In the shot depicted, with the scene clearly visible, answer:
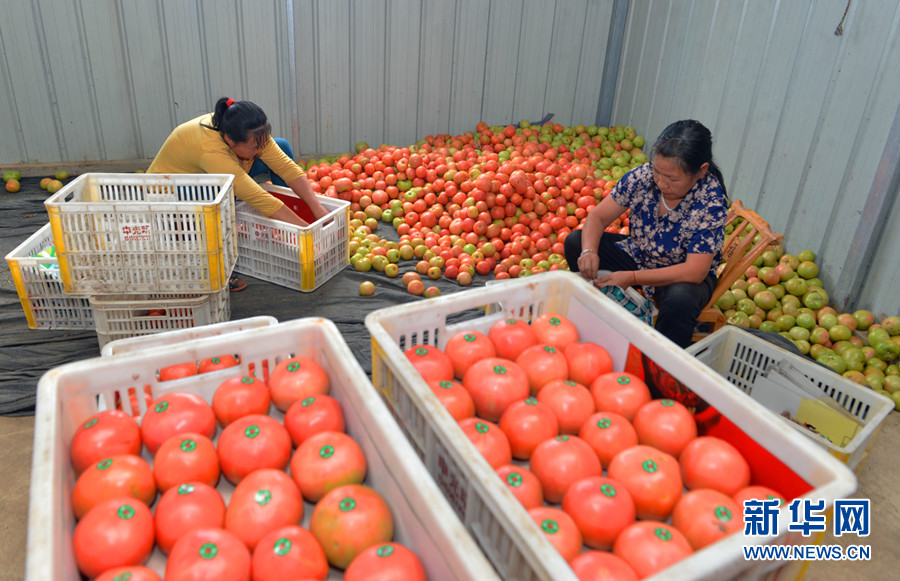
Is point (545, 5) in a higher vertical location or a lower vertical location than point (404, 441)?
higher

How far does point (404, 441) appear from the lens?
4.00 ft

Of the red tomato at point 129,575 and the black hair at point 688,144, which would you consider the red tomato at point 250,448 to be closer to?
the red tomato at point 129,575

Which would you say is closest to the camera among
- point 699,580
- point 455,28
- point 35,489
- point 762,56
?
point 699,580

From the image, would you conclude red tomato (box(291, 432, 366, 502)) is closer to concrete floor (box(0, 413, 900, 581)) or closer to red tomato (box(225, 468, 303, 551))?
red tomato (box(225, 468, 303, 551))

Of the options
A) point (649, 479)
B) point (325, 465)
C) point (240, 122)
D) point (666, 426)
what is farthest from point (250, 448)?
point (240, 122)

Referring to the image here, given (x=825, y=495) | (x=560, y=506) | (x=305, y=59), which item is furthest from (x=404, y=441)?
(x=305, y=59)

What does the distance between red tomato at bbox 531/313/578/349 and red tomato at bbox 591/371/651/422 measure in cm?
22

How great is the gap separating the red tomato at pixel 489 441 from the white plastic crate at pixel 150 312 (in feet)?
6.67

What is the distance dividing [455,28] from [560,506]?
594 cm

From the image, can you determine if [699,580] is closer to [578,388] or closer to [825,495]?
[825,495]

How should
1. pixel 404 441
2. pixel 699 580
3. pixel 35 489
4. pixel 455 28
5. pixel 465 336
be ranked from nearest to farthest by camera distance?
pixel 699 580, pixel 35 489, pixel 404 441, pixel 465 336, pixel 455 28

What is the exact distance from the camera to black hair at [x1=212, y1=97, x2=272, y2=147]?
335 cm

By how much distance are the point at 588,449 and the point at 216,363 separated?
1.10m

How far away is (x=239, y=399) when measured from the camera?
1553 millimetres
